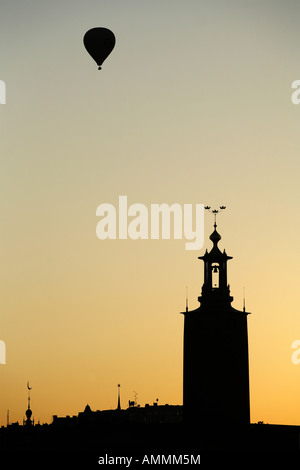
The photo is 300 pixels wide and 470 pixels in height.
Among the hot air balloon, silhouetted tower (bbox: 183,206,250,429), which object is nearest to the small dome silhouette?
silhouetted tower (bbox: 183,206,250,429)

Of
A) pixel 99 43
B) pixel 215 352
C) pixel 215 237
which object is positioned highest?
pixel 99 43

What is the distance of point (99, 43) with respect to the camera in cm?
12800

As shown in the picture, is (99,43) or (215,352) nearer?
(99,43)

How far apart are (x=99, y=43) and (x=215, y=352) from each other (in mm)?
52331

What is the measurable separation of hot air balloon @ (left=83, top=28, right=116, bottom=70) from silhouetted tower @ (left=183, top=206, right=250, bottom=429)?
46.3 m

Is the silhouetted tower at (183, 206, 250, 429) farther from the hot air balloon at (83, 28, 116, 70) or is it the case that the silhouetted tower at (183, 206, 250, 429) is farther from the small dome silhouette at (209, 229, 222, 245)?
the hot air balloon at (83, 28, 116, 70)

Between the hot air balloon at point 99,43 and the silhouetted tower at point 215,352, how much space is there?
46.3 metres

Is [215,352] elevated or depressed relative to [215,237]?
depressed

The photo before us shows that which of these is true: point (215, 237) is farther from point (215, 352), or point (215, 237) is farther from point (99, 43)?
point (99, 43)

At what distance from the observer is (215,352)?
17275cm

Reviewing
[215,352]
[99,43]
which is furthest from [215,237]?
[99,43]

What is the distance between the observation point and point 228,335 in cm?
17300
